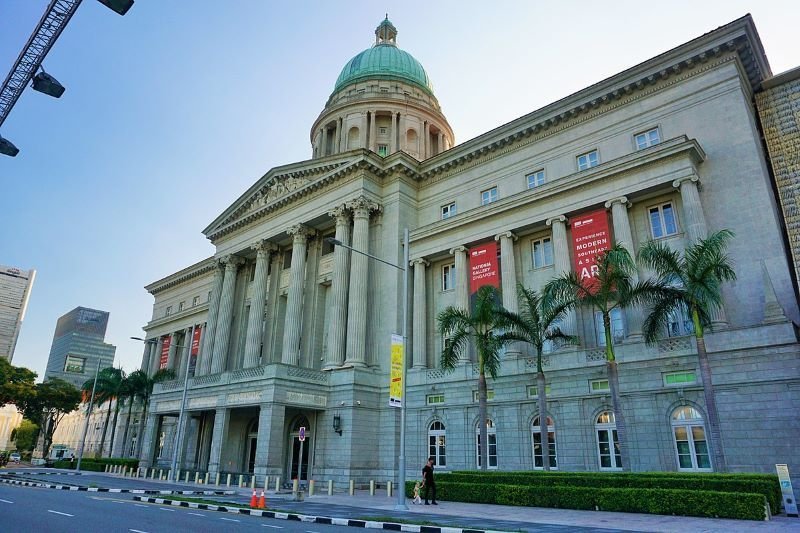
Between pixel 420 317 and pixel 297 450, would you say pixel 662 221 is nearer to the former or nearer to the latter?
pixel 420 317

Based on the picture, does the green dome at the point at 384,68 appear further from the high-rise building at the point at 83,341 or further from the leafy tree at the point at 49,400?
the high-rise building at the point at 83,341

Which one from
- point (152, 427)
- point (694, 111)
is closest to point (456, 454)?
point (694, 111)

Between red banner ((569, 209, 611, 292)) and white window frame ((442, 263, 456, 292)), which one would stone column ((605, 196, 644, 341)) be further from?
white window frame ((442, 263, 456, 292))

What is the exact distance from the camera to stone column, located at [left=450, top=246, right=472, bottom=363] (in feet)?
113

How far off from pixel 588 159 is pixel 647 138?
3439 millimetres

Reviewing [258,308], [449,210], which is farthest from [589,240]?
[258,308]

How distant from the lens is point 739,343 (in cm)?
2281

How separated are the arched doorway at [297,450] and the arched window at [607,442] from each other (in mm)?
18457

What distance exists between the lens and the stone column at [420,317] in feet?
116

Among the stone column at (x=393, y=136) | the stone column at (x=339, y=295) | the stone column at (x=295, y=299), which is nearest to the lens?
the stone column at (x=339, y=295)

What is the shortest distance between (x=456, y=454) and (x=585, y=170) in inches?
693

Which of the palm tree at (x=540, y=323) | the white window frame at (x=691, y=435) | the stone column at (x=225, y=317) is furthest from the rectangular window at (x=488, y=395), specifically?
the stone column at (x=225, y=317)

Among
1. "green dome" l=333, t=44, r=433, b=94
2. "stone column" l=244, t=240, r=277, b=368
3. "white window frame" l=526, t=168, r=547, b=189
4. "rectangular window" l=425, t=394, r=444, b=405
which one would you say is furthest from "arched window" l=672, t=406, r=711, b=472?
"green dome" l=333, t=44, r=433, b=94

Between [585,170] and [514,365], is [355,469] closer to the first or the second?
[514,365]
